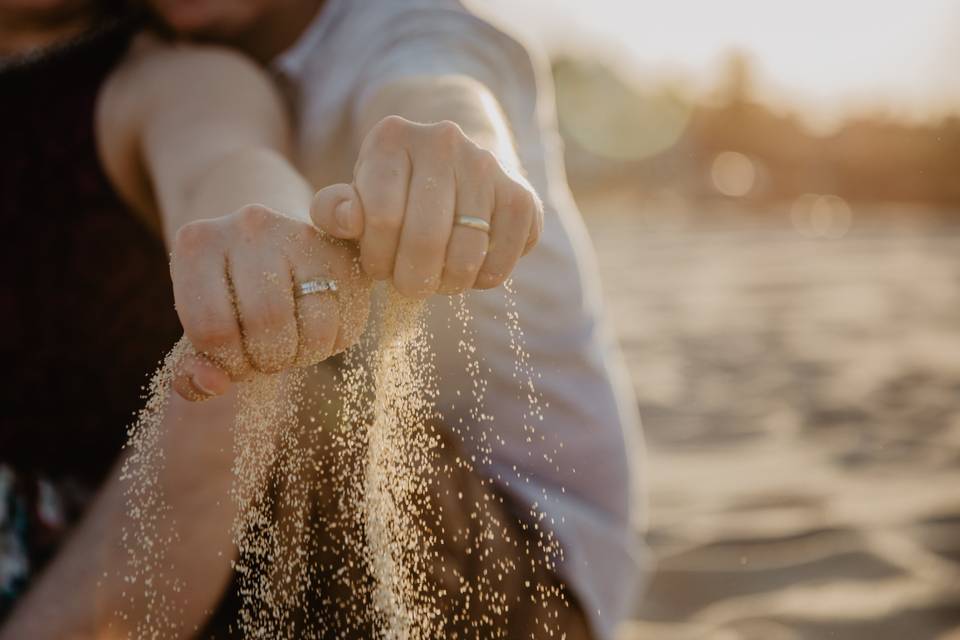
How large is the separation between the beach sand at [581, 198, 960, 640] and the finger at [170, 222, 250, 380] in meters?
1.18

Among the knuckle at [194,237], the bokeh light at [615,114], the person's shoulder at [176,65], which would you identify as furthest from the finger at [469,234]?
the bokeh light at [615,114]

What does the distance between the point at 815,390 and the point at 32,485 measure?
2.79 m

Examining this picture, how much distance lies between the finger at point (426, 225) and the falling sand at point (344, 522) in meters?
0.24

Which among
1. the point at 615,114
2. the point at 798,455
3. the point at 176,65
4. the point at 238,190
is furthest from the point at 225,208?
the point at 615,114

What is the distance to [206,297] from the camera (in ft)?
2.46

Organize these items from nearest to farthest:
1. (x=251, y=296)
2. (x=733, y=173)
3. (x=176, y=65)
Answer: (x=251, y=296) < (x=176, y=65) < (x=733, y=173)

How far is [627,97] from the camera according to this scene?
1762 cm

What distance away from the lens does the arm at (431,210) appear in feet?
2.51

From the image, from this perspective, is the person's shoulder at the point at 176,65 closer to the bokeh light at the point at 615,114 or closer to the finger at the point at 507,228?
the finger at the point at 507,228

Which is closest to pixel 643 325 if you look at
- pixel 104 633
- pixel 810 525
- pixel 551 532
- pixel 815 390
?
pixel 815 390

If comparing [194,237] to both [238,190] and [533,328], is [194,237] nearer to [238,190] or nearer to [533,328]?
[238,190]

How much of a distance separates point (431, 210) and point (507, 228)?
0.25 feet

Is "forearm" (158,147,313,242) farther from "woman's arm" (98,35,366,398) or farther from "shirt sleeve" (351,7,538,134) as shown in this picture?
"shirt sleeve" (351,7,538,134)

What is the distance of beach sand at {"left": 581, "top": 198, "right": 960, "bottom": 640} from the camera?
1758 millimetres
